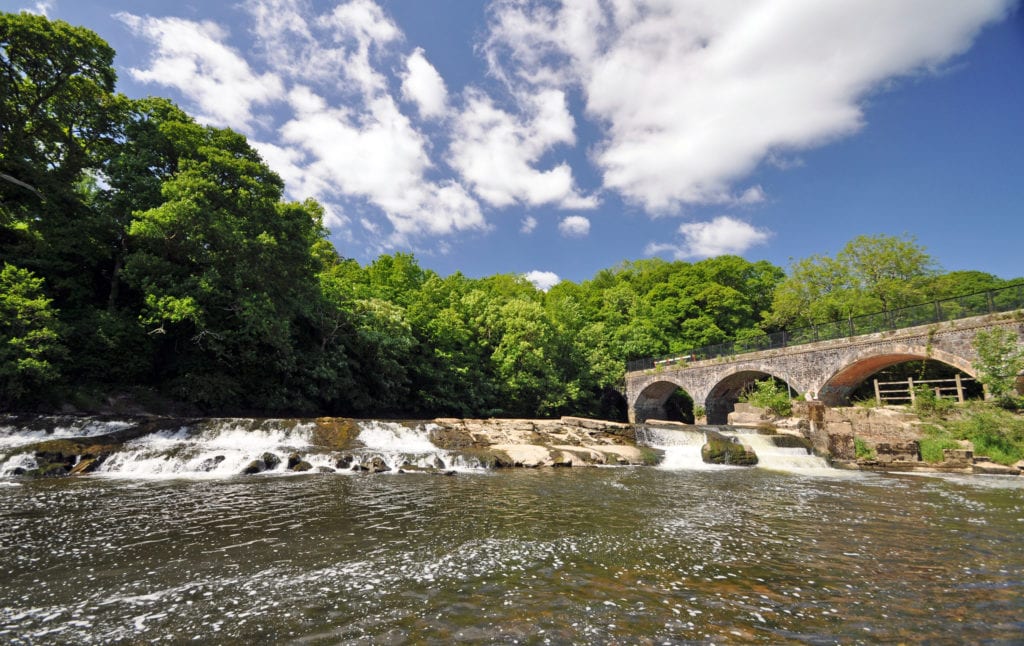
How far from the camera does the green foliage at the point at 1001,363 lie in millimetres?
16984

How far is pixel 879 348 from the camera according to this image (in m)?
22.3

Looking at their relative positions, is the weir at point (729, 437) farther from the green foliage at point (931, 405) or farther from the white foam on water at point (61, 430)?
the white foam on water at point (61, 430)

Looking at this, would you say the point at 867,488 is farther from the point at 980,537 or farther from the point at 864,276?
the point at 864,276

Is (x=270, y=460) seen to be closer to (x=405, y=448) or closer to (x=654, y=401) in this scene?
(x=405, y=448)

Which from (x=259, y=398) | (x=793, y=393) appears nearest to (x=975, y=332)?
(x=793, y=393)

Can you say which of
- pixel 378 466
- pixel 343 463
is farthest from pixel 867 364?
pixel 343 463

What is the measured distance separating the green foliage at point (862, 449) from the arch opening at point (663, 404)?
18331 mm

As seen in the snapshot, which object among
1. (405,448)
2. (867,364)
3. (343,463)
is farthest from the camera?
(867,364)

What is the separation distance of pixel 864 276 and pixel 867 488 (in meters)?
35.9

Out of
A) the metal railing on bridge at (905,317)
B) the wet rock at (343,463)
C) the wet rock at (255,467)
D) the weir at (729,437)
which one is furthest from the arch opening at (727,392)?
the wet rock at (255,467)

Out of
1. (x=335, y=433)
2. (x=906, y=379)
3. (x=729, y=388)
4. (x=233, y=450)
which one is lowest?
(x=233, y=450)

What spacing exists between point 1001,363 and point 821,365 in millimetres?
7772

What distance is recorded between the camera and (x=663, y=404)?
4238 cm

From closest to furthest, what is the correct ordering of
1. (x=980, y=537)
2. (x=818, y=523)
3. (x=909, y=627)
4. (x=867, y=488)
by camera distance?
(x=909, y=627), (x=980, y=537), (x=818, y=523), (x=867, y=488)
